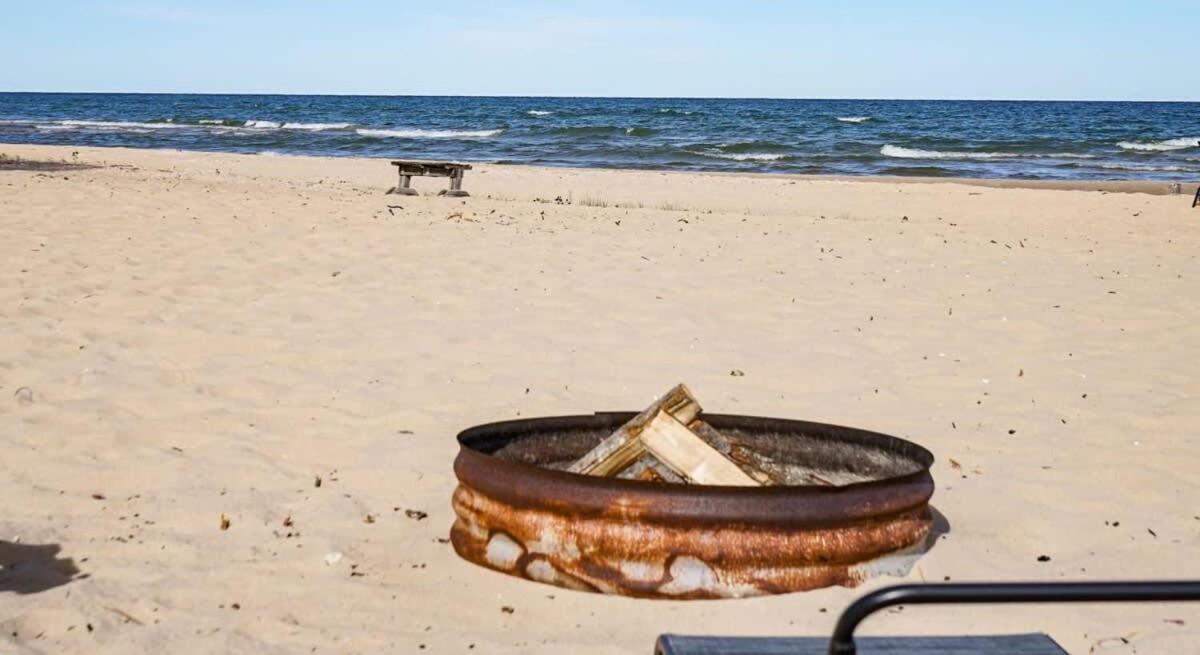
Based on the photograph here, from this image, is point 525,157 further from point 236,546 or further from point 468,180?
point 236,546

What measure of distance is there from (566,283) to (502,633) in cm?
493

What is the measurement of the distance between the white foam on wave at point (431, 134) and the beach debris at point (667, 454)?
3696 centimetres

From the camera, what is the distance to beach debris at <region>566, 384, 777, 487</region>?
3.64 meters

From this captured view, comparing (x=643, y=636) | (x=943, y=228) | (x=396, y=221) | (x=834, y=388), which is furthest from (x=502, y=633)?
(x=943, y=228)

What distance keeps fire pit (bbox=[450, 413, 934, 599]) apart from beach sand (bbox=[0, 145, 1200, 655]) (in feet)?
0.22

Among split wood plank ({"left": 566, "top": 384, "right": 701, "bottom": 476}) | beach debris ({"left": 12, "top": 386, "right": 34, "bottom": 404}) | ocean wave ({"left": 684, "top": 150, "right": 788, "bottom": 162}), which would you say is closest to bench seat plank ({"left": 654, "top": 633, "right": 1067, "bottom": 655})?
split wood plank ({"left": 566, "top": 384, "right": 701, "bottom": 476})

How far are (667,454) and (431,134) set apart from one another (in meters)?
40.5

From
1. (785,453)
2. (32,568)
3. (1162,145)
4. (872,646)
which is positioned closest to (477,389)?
(785,453)

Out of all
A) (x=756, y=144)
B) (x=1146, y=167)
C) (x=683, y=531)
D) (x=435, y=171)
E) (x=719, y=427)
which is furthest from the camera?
(x=756, y=144)

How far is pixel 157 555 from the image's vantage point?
12.1 ft

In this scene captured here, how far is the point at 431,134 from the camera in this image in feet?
141

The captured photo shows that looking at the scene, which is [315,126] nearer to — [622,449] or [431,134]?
[431,134]

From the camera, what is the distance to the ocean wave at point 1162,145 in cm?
3431

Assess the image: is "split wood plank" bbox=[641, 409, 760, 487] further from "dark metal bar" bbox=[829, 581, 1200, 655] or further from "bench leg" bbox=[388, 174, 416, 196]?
"bench leg" bbox=[388, 174, 416, 196]
